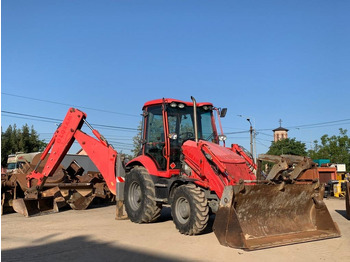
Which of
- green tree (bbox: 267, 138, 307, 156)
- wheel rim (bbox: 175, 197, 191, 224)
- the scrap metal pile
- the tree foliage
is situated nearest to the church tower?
green tree (bbox: 267, 138, 307, 156)

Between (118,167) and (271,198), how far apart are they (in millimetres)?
4696

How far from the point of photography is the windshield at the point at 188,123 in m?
8.92

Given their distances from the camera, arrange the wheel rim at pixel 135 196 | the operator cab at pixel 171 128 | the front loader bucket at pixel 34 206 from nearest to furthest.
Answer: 1. the operator cab at pixel 171 128
2. the wheel rim at pixel 135 196
3. the front loader bucket at pixel 34 206

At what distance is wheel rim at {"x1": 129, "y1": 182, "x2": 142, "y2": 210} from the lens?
939 cm

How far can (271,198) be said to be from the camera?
713cm

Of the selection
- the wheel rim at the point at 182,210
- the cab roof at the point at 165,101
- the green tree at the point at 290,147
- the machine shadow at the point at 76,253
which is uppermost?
the green tree at the point at 290,147

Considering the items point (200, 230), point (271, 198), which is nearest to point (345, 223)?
point (271, 198)

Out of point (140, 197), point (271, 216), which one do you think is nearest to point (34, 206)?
point (140, 197)

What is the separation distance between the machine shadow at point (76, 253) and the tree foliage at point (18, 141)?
37.7m

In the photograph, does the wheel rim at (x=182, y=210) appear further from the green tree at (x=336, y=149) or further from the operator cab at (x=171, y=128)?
the green tree at (x=336, y=149)

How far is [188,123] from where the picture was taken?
30.0 feet

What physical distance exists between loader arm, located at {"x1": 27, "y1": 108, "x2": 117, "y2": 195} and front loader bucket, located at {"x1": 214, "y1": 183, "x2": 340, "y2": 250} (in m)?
4.52

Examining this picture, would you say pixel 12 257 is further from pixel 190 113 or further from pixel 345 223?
pixel 345 223

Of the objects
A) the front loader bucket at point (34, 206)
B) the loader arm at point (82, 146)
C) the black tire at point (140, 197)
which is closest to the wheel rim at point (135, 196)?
the black tire at point (140, 197)
